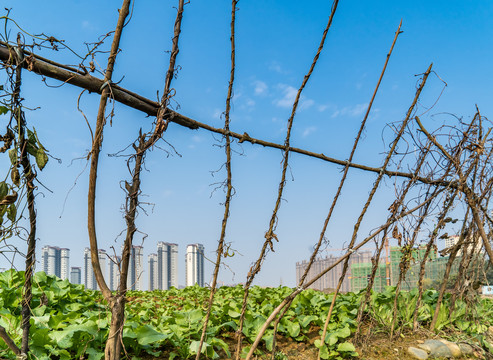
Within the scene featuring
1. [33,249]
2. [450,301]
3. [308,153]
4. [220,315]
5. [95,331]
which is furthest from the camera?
[450,301]

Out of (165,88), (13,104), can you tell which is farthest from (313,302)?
(13,104)

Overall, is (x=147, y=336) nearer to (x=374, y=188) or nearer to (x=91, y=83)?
(x=91, y=83)

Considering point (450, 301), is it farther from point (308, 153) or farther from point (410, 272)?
point (308, 153)

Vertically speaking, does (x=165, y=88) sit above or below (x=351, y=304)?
above

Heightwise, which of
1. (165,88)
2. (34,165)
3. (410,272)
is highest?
(165,88)

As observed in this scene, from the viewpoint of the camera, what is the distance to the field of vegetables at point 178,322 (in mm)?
2539

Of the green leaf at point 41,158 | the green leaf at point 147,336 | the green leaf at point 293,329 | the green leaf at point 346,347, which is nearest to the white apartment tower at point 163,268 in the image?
the green leaf at point 293,329

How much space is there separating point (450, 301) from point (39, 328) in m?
4.11

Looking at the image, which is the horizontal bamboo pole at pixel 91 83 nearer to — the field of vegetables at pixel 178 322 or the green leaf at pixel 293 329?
the field of vegetables at pixel 178 322

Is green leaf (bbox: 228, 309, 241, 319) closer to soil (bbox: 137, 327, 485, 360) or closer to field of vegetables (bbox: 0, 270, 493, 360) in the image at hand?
field of vegetables (bbox: 0, 270, 493, 360)

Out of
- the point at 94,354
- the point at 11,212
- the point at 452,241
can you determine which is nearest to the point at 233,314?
the point at 94,354

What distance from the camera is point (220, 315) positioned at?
134 inches

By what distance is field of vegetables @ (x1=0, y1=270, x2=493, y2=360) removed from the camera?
2539mm

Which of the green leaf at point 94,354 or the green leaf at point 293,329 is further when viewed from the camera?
the green leaf at point 293,329
